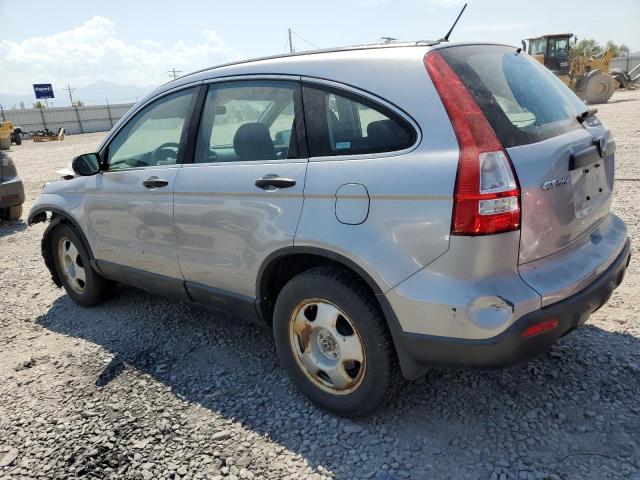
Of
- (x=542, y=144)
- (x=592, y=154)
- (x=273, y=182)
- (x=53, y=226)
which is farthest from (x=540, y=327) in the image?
(x=53, y=226)

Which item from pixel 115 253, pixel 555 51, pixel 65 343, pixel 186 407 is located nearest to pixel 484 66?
pixel 186 407

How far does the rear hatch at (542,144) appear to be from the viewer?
2137 mm

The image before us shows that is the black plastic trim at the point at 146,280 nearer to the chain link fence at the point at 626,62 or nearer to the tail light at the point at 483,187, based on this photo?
the tail light at the point at 483,187

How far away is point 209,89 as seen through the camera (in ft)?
10.6

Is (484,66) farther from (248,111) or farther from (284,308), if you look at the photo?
(284,308)

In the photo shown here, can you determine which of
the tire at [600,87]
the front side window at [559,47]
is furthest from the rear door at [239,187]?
the front side window at [559,47]

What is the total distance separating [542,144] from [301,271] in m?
1.40

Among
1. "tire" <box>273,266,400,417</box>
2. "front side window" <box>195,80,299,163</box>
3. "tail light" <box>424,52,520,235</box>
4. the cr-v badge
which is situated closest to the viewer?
"tail light" <box>424,52,520,235</box>

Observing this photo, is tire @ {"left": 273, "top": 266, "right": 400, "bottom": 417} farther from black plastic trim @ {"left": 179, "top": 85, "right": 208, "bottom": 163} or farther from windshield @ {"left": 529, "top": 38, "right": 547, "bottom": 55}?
windshield @ {"left": 529, "top": 38, "right": 547, "bottom": 55}

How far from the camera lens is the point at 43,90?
51562 millimetres

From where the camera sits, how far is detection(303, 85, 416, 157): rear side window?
7.61 ft

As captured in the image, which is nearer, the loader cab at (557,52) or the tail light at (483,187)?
the tail light at (483,187)

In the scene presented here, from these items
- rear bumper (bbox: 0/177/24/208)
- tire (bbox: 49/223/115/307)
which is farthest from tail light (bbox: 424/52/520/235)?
rear bumper (bbox: 0/177/24/208)

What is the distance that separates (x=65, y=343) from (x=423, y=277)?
3.05 metres
